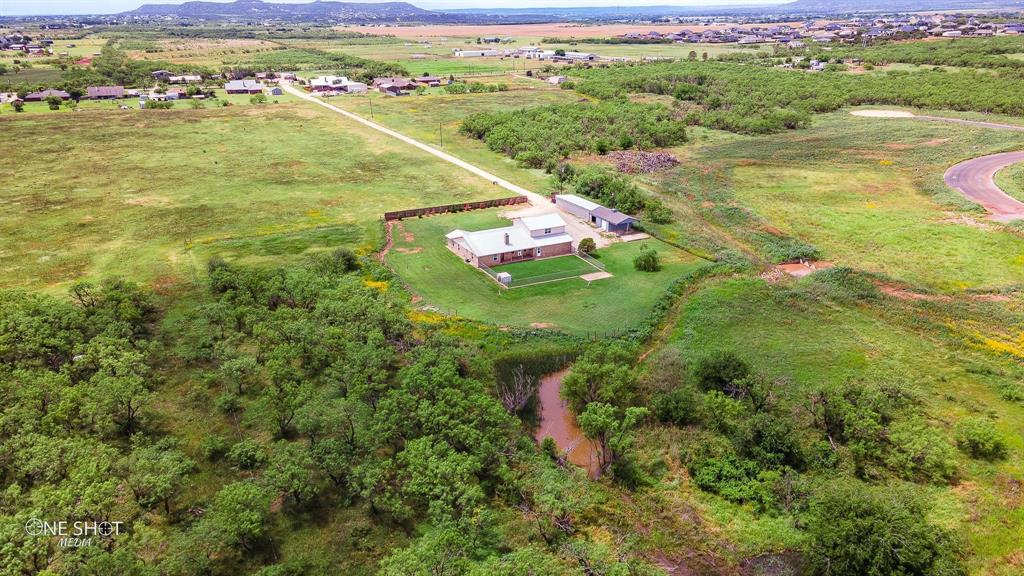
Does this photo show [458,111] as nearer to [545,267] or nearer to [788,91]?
[788,91]

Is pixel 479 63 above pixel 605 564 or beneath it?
above

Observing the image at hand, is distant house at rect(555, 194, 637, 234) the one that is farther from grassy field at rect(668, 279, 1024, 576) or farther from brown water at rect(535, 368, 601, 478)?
brown water at rect(535, 368, 601, 478)

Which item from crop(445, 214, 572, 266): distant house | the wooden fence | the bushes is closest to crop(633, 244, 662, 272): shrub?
crop(445, 214, 572, 266): distant house

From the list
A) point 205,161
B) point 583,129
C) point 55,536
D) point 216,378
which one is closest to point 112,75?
point 205,161

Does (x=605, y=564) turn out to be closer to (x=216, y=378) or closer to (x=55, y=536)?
(x=55, y=536)

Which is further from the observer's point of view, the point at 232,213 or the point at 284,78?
the point at 284,78

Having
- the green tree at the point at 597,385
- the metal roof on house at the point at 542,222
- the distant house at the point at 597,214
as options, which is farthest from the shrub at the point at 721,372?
the distant house at the point at 597,214
